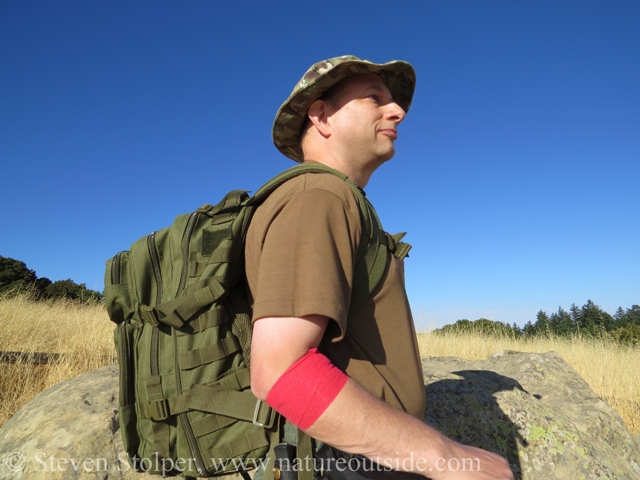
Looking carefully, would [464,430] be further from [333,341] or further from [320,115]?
[320,115]

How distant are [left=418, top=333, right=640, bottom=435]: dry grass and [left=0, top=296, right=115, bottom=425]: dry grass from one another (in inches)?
241

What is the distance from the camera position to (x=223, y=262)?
1356 mm

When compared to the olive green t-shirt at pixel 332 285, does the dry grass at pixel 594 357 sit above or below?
below

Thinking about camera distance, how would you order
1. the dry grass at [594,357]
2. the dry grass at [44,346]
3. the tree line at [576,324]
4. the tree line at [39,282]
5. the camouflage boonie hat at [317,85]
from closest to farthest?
the camouflage boonie hat at [317,85], the dry grass at [44,346], the dry grass at [594,357], the tree line at [576,324], the tree line at [39,282]

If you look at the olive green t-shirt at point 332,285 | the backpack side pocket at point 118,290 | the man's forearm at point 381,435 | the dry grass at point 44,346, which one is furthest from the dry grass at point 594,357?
the backpack side pocket at point 118,290

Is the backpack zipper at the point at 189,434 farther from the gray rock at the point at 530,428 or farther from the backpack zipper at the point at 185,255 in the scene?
the gray rock at the point at 530,428

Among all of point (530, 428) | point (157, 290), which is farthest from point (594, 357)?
point (157, 290)

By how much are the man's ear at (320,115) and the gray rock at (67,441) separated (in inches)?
67.2

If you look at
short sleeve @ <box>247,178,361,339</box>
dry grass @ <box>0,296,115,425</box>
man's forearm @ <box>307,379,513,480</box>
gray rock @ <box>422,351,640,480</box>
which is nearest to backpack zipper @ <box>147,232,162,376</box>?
short sleeve @ <box>247,178,361,339</box>

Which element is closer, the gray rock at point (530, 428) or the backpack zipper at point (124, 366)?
the backpack zipper at point (124, 366)

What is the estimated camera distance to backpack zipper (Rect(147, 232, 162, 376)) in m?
1.38

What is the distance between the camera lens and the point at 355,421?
1.05 metres

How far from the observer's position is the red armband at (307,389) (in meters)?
1.06

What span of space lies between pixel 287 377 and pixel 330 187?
557 mm
